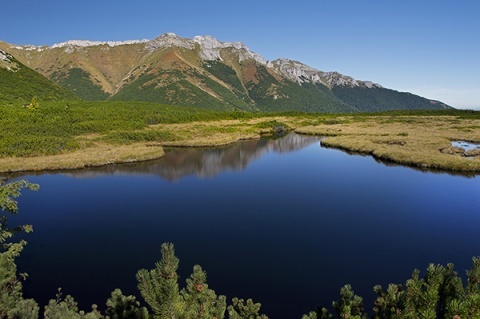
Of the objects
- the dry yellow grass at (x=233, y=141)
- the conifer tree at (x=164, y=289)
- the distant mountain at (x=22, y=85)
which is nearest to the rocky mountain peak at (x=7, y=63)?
the distant mountain at (x=22, y=85)

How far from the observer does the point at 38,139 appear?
241 feet

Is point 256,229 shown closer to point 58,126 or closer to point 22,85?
point 58,126

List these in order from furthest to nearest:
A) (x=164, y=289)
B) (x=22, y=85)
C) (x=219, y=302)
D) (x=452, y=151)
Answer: (x=22, y=85)
(x=452, y=151)
(x=219, y=302)
(x=164, y=289)

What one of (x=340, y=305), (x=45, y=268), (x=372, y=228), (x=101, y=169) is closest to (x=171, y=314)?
(x=340, y=305)

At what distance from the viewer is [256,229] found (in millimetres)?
32344

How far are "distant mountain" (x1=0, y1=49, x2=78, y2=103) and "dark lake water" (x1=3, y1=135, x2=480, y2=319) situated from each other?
389 ft

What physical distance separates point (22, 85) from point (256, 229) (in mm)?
178222

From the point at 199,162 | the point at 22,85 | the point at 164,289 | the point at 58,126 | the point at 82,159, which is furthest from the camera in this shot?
the point at 22,85

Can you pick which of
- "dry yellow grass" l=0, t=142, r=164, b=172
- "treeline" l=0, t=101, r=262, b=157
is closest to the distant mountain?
"treeline" l=0, t=101, r=262, b=157

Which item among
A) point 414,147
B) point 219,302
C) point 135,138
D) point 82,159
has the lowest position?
point 82,159

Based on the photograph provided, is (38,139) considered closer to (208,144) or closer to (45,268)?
(208,144)

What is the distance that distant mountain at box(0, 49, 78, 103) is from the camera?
14525cm

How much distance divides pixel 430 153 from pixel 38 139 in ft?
293

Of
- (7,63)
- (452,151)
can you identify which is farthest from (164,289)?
(7,63)
